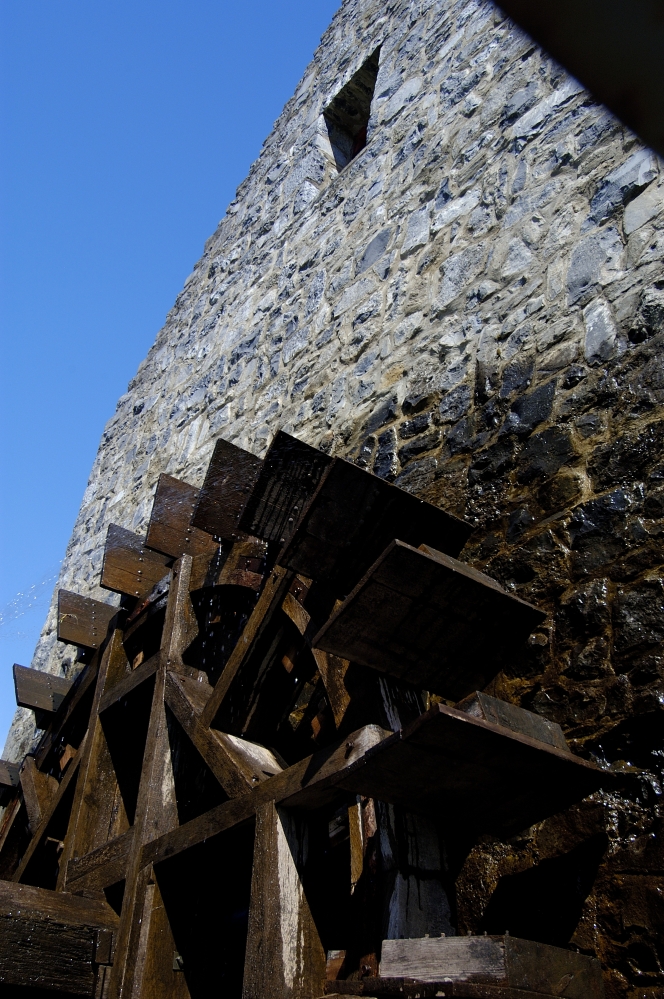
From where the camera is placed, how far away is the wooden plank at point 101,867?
320 cm

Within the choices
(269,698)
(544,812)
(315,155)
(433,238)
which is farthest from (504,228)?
(315,155)

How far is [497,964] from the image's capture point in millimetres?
1616

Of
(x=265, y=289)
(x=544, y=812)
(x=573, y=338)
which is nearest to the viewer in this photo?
(x=544, y=812)

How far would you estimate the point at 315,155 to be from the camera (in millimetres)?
6984

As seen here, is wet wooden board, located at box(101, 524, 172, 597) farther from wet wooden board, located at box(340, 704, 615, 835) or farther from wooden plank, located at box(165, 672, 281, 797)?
wet wooden board, located at box(340, 704, 615, 835)

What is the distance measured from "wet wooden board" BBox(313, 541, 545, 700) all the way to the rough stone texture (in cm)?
17

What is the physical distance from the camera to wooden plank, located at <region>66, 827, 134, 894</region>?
3.20 meters

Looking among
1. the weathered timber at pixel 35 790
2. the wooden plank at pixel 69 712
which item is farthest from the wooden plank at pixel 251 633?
the weathered timber at pixel 35 790

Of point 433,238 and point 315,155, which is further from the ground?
point 315,155

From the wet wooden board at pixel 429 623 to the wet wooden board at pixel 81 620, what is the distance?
2.78 meters

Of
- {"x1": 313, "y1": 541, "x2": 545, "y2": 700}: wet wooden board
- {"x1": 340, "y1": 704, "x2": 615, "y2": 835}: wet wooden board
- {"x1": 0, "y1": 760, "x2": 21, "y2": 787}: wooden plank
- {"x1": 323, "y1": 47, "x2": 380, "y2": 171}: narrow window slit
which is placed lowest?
{"x1": 340, "y1": 704, "x2": 615, "y2": 835}: wet wooden board

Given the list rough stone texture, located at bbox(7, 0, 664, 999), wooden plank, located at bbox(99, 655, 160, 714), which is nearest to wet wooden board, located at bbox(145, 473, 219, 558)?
wooden plank, located at bbox(99, 655, 160, 714)

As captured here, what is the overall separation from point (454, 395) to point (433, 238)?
129cm

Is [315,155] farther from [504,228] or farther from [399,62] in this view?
[504,228]
